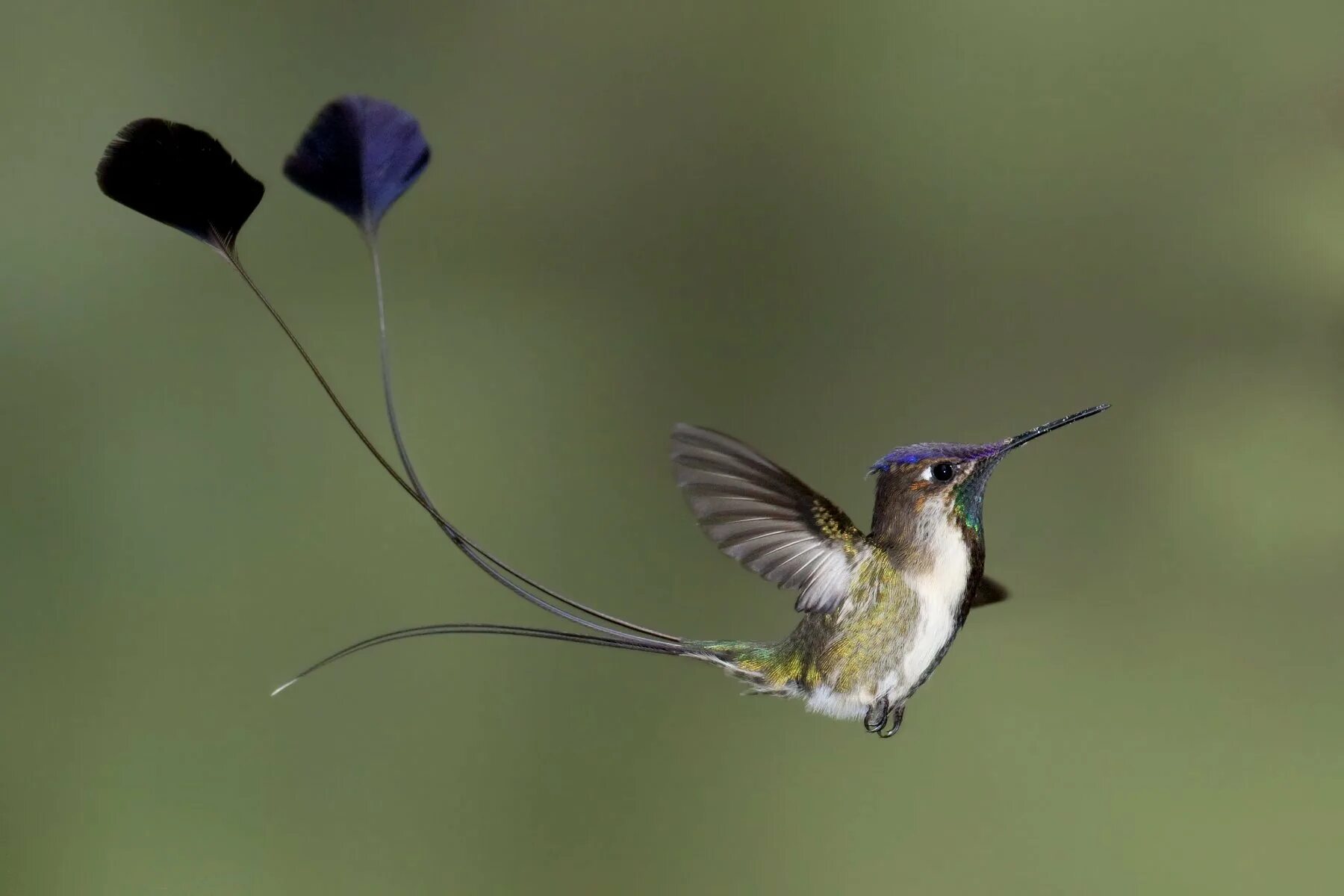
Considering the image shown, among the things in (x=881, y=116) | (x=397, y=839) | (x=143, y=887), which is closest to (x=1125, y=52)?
(x=881, y=116)

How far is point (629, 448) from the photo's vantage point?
1444mm

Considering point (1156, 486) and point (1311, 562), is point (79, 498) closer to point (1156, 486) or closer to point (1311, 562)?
point (1156, 486)

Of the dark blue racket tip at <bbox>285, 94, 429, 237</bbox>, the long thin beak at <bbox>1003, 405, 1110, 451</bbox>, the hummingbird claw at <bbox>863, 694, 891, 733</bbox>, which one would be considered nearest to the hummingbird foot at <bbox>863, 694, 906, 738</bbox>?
the hummingbird claw at <bbox>863, 694, 891, 733</bbox>

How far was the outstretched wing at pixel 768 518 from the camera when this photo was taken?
44 centimetres

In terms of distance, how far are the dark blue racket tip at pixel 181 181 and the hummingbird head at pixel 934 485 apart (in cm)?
26

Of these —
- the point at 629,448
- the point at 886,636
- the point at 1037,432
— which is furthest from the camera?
the point at 629,448

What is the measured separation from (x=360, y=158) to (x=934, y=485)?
257 millimetres

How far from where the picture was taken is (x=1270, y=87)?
1.33m

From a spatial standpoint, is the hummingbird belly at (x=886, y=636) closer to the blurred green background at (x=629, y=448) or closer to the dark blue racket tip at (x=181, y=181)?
the dark blue racket tip at (x=181, y=181)

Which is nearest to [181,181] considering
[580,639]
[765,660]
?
[580,639]

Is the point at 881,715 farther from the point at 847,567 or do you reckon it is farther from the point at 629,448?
the point at 629,448

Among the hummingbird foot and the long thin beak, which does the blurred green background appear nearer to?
the hummingbird foot

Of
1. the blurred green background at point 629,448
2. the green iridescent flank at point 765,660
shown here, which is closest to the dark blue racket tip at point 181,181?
the green iridescent flank at point 765,660

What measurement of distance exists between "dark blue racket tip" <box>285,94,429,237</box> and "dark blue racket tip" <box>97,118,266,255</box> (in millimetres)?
25
